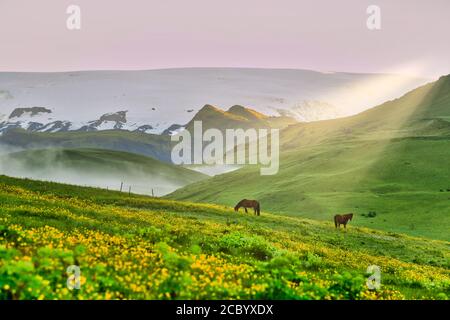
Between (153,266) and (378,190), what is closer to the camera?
(153,266)

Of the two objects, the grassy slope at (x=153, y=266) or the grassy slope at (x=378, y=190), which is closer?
the grassy slope at (x=153, y=266)

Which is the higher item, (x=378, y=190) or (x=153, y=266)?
(x=153, y=266)

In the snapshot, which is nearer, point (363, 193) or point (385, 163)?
point (363, 193)

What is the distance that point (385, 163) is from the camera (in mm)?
175125

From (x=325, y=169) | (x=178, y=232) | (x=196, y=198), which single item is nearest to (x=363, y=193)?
(x=325, y=169)

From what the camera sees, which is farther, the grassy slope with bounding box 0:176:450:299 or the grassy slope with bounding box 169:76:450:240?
the grassy slope with bounding box 169:76:450:240
